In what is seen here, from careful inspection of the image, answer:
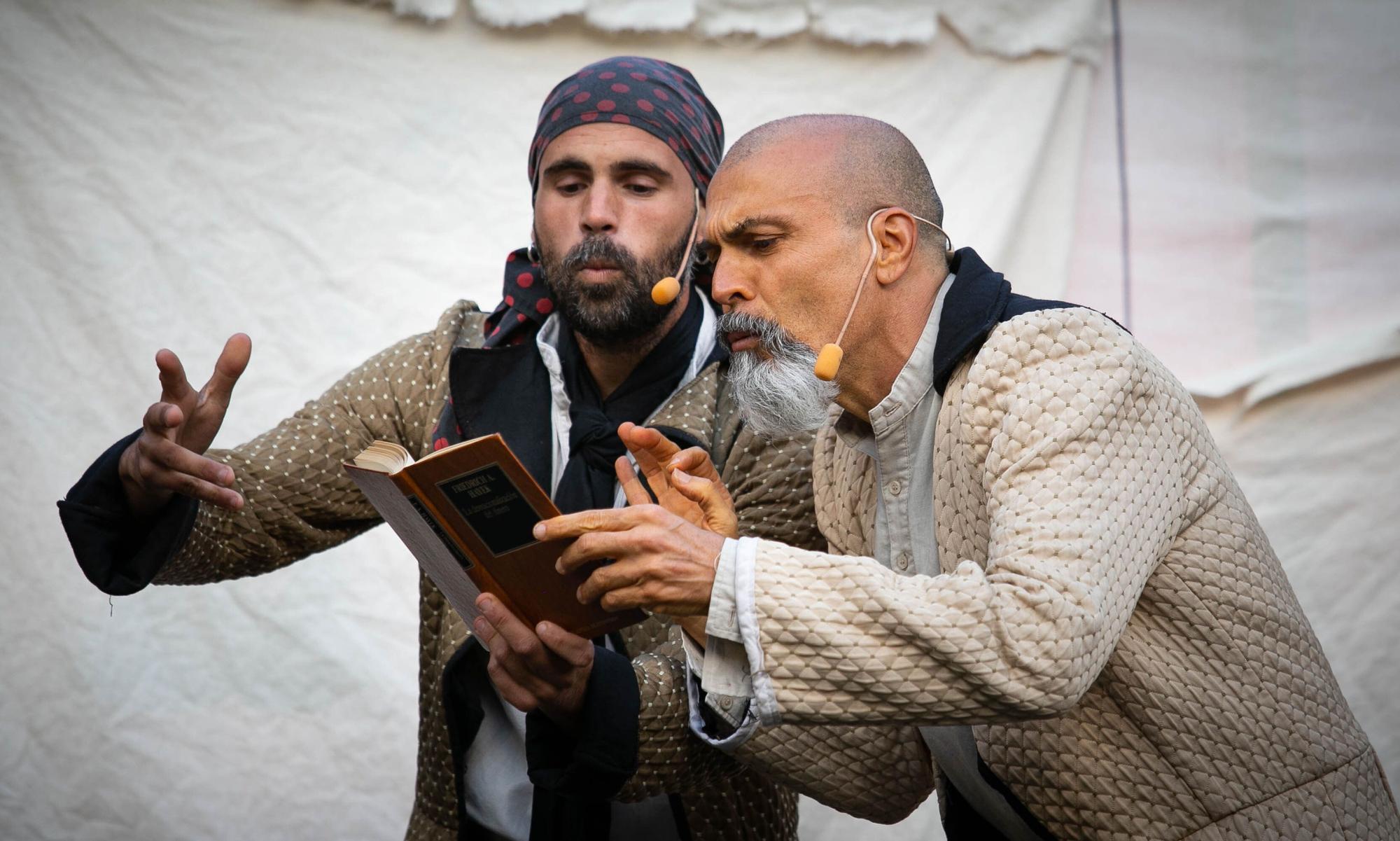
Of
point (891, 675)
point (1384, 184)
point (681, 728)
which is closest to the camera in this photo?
point (891, 675)

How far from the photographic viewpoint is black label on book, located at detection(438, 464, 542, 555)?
176 centimetres

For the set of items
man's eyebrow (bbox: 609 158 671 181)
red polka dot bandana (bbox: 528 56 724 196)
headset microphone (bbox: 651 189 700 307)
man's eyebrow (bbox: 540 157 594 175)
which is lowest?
headset microphone (bbox: 651 189 700 307)

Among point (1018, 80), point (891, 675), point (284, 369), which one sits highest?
point (1018, 80)

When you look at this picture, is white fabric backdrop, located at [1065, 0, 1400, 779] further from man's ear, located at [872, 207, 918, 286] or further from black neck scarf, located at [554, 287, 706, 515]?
man's ear, located at [872, 207, 918, 286]

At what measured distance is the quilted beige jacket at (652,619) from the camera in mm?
2168

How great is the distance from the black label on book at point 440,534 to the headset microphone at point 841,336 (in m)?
0.60

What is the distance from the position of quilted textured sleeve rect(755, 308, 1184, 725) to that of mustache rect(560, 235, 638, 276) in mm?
1056

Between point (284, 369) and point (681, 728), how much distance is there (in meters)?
1.75

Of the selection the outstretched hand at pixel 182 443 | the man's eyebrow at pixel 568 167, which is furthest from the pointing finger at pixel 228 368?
the man's eyebrow at pixel 568 167

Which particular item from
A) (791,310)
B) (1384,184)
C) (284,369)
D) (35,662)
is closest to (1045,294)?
(1384,184)

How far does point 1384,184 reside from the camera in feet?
11.3

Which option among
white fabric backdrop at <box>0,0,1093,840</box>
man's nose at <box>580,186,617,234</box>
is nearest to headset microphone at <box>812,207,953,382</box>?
man's nose at <box>580,186,617,234</box>

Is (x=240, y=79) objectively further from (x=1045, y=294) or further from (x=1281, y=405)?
(x=1281, y=405)

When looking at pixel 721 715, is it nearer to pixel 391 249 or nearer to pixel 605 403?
pixel 605 403
